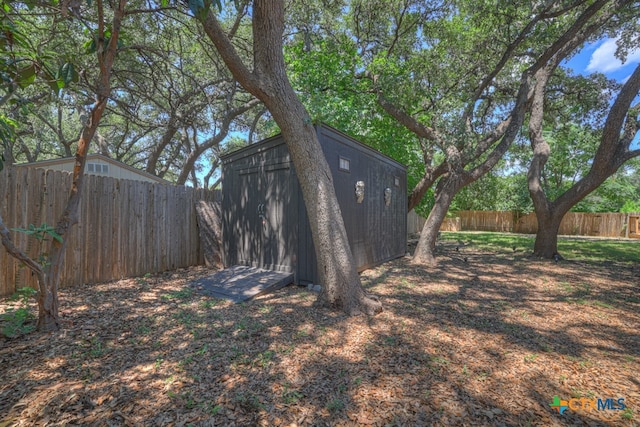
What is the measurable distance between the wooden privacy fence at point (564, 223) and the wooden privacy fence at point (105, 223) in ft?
67.3

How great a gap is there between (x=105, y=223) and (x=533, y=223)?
76.4 ft

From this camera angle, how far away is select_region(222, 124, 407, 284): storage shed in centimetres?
498

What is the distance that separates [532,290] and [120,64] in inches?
448

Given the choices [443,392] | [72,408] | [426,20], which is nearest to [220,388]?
[72,408]

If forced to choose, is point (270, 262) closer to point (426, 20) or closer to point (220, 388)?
point (220, 388)

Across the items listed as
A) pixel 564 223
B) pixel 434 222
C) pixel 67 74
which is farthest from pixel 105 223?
pixel 564 223

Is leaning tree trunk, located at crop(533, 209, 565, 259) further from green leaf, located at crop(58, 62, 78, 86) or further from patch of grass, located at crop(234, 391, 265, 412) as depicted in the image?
green leaf, located at crop(58, 62, 78, 86)

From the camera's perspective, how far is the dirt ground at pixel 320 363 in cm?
189

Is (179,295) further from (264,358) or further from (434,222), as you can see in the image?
(434,222)

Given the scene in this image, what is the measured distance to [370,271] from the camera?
20.8 ft

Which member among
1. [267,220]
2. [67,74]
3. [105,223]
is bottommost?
[105,223]

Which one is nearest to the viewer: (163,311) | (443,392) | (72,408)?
(72,408)

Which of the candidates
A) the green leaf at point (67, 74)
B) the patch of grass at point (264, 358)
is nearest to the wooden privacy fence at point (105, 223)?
the green leaf at point (67, 74)

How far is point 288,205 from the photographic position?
5.06 metres
